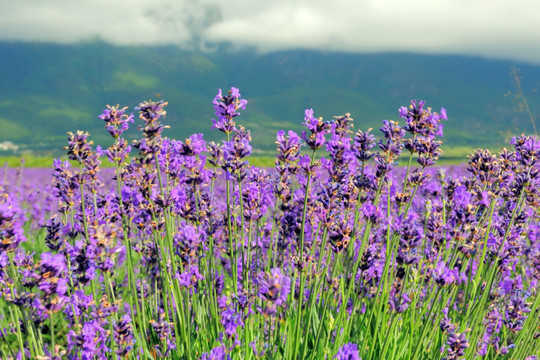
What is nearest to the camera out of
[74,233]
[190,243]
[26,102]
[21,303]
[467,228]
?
[21,303]

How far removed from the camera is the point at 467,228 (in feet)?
7.10

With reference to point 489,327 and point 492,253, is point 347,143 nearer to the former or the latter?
point 492,253

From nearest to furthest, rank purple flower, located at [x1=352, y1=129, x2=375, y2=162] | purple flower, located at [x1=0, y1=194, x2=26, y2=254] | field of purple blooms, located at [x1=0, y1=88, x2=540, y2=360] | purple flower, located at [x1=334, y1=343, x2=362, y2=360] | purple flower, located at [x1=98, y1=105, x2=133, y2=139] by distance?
purple flower, located at [x1=0, y1=194, x2=26, y2=254] → purple flower, located at [x1=334, y1=343, x2=362, y2=360] → field of purple blooms, located at [x1=0, y1=88, x2=540, y2=360] → purple flower, located at [x1=98, y1=105, x2=133, y2=139] → purple flower, located at [x1=352, y1=129, x2=375, y2=162]

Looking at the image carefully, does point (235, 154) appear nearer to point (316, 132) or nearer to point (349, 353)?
point (316, 132)

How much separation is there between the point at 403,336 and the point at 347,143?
1265mm

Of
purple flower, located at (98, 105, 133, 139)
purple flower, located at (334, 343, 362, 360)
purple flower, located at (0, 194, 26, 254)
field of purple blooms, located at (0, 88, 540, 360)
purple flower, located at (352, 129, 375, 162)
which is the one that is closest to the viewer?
purple flower, located at (0, 194, 26, 254)

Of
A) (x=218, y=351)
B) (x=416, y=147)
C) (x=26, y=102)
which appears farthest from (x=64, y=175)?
(x=26, y=102)

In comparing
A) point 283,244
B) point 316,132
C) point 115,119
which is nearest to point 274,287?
point 316,132

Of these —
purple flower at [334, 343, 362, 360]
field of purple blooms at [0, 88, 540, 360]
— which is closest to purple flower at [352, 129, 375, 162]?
field of purple blooms at [0, 88, 540, 360]

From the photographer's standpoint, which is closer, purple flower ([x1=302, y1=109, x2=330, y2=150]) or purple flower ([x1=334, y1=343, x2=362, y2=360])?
purple flower ([x1=334, y1=343, x2=362, y2=360])

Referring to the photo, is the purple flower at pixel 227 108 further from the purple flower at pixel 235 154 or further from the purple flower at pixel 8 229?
the purple flower at pixel 8 229

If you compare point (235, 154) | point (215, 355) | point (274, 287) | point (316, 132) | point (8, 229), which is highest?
point (316, 132)

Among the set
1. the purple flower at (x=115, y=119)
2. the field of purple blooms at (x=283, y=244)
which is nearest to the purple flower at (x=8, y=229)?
the field of purple blooms at (x=283, y=244)

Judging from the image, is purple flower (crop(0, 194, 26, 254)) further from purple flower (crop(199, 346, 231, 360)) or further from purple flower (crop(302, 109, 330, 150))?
purple flower (crop(302, 109, 330, 150))
